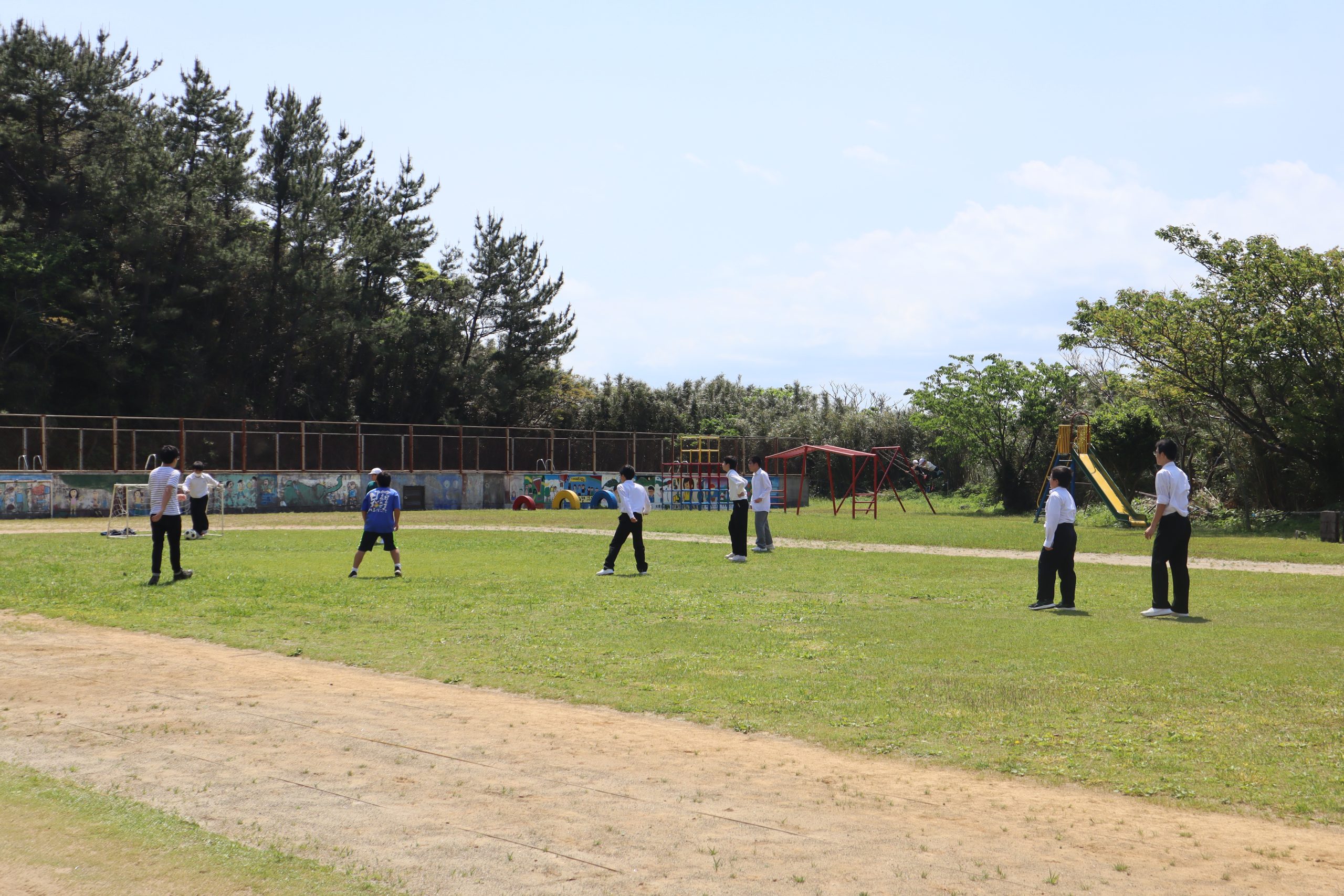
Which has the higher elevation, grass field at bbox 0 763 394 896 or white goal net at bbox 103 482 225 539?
white goal net at bbox 103 482 225 539

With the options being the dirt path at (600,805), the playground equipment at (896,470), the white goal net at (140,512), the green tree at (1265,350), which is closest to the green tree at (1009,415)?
the playground equipment at (896,470)

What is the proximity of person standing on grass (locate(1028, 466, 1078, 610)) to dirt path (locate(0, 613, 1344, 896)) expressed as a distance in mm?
6944

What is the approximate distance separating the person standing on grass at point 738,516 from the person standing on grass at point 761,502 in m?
0.41

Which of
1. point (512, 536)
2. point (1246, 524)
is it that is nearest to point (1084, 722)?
point (512, 536)

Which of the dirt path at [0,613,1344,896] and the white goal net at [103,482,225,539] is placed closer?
the dirt path at [0,613,1344,896]

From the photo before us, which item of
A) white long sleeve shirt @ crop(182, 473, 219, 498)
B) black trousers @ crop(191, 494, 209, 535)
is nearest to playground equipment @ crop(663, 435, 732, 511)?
black trousers @ crop(191, 494, 209, 535)

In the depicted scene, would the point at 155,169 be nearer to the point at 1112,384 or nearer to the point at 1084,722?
the point at 1112,384

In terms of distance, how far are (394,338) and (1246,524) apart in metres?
38.3

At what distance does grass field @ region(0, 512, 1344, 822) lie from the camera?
6879 millimetres

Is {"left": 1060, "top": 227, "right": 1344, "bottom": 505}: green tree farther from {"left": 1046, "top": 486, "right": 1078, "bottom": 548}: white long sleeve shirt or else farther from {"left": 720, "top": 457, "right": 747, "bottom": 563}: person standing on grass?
{"left": 1046, "top": 486, "right": 1078, "bottom": 548}: white long sleeve shirt

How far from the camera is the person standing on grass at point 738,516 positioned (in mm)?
19359

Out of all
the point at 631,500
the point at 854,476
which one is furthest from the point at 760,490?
the point at 854,476

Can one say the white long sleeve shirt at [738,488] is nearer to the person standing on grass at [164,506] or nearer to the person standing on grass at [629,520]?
the person standing on grass at [629,520]

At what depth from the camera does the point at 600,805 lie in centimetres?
567
